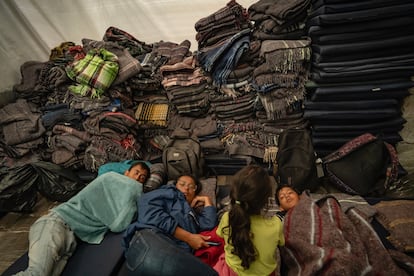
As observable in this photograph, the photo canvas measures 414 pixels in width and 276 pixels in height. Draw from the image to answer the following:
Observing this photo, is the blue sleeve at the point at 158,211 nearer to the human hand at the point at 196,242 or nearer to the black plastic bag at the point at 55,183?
the human hand at the point at 196,242

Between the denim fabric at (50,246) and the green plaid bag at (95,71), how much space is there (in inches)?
37.1

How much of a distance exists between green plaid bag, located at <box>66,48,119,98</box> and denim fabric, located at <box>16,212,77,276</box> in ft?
3.09

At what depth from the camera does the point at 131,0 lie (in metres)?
2.47

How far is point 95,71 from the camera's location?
6.48 ft

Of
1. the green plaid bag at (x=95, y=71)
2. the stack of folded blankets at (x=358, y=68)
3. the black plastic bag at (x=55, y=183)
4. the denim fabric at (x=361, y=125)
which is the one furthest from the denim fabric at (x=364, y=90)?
the black plastic bag at (x=55, y=183)

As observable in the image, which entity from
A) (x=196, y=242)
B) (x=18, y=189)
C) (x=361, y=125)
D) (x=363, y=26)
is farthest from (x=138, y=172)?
(x=363, y=26)

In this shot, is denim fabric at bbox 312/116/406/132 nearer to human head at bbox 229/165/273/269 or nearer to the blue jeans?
human head at bbox 229/165/273/269

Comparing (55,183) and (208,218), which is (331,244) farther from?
(55,183)

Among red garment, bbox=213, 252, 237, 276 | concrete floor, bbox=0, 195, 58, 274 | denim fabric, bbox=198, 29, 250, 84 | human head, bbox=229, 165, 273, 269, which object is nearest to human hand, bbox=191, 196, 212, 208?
red garment, bbox=213, 252, 237, 276

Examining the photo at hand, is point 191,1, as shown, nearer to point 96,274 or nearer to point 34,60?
point 34,60

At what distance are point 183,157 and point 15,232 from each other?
50.3 inches

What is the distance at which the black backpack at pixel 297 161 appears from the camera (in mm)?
1761

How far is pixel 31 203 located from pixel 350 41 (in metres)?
2.50

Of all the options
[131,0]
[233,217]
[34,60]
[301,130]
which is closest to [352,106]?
[301,130]
